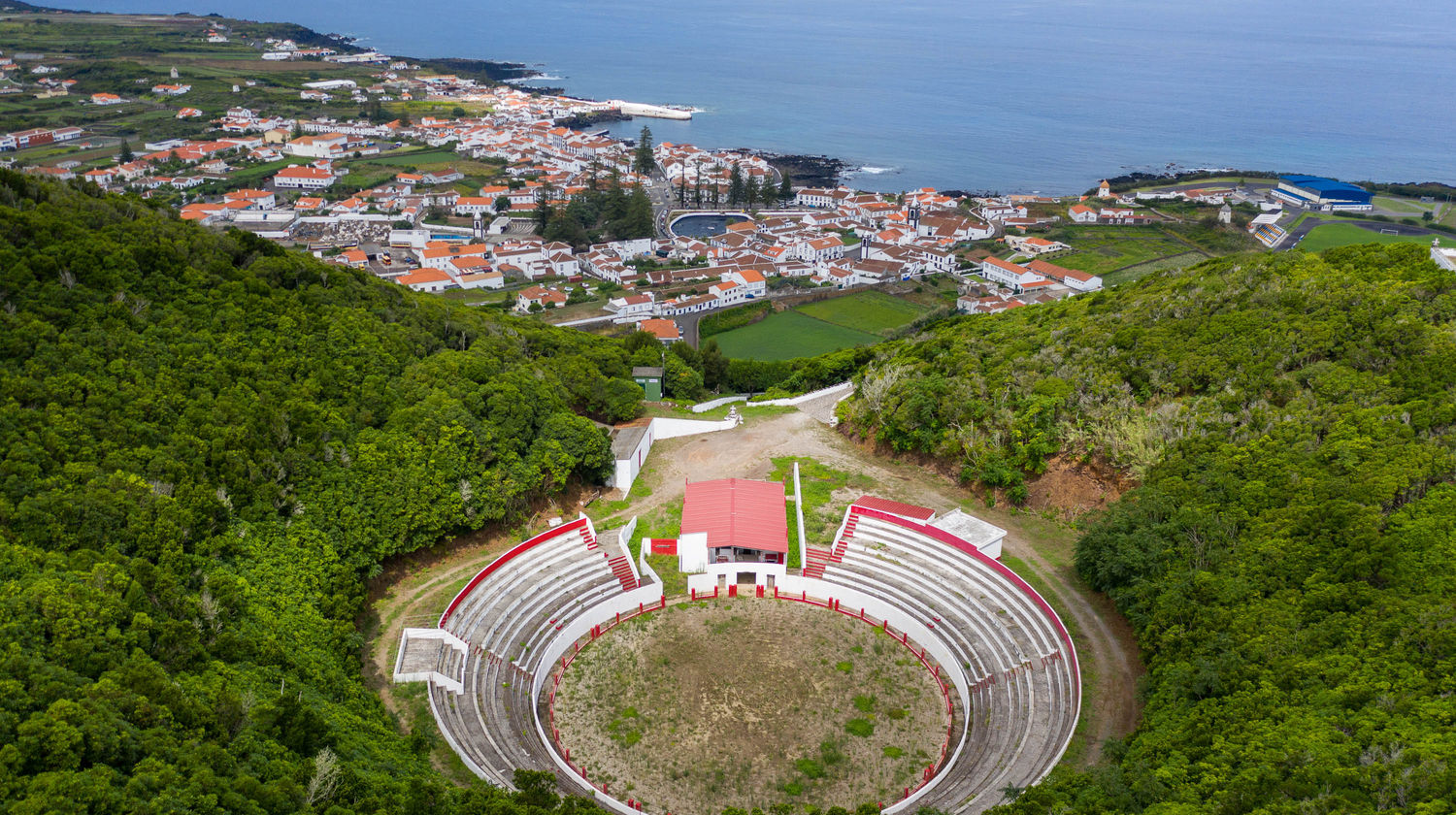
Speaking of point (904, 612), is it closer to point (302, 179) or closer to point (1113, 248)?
point (1113, 248)

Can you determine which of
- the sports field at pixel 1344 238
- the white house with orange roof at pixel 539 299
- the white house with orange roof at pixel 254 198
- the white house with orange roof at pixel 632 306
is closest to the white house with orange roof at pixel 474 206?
the white house with orange roof at pixel 254 198

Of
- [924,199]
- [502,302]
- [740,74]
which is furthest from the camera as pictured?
[740,74]

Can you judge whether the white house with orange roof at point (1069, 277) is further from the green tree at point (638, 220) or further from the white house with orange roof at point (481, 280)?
the white house with orange roof at point (481, 280)

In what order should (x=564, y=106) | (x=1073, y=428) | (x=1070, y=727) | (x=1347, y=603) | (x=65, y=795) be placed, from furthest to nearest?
(x=564, y=106) < (x=1073, y=428) < (x=1070, y=727) < (x=1347, y=603) < (x=65, y=795)

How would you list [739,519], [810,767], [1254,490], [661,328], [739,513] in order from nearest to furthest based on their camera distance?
1. [810,767]
2. [1254,490]
3. [739,519]
4. [739,513]
5. [661,328]

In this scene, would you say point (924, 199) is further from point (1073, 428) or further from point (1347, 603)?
point (1347, 603)

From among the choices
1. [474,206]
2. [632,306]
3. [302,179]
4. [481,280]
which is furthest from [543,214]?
[302,179]

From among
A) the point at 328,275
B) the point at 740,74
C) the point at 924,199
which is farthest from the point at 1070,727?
the point at 740,74
